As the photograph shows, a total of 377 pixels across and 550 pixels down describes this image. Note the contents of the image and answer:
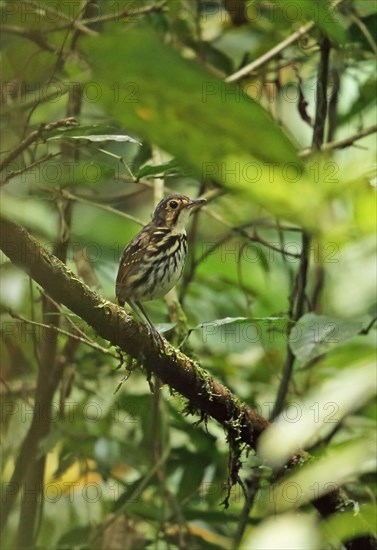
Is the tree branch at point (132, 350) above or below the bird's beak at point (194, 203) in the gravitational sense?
below

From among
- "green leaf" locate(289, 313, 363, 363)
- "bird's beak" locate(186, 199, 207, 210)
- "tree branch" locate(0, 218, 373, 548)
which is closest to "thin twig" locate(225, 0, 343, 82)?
"bird's beak" locate(186, 199, 207, 210)

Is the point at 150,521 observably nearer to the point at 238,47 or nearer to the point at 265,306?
the point at 265,306

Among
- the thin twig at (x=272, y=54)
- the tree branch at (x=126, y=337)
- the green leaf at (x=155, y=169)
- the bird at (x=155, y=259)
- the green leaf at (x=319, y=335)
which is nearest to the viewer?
the tree branch at (x=126, y=337)

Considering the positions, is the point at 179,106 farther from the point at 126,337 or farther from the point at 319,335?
the point at 319,335

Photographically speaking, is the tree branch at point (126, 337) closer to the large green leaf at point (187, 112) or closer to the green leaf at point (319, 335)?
the green leaf at point (319, 335)

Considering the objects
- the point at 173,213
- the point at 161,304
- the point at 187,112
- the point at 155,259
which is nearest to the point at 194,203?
the point at 173,213

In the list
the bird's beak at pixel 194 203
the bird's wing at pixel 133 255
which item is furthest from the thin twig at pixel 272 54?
the bird's wing at pixel 133 255

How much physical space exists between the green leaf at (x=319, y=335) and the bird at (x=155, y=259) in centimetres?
52

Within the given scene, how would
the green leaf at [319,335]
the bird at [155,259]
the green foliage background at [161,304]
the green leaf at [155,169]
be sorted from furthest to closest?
the bird at [155,259], the green foliage background at [161,304], the green leaf at [319,335], the green leaf at [155,169]

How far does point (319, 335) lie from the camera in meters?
2.46

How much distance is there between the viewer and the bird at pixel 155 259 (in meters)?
2.84

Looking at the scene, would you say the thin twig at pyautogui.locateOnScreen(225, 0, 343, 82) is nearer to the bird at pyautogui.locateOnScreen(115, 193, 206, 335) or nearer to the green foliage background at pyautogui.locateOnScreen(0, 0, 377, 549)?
the green foliage background at pyautogui.locateOnScreen(0, 0, 377, 549)

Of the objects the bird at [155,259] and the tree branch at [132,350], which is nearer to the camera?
the tree branch at [132,350]

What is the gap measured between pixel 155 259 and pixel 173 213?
29 cm
